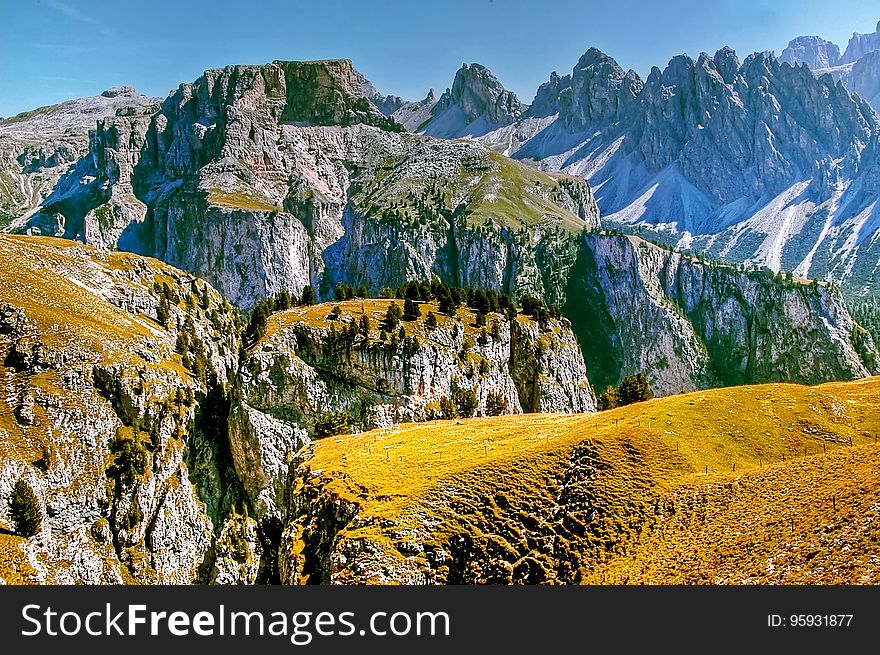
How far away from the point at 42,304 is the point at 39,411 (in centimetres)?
2084

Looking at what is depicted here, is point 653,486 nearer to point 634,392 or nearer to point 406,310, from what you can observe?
point 634,392

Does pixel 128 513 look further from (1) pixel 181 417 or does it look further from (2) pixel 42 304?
(2) pixel 42 304

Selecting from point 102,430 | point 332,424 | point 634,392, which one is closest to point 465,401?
point 332,424

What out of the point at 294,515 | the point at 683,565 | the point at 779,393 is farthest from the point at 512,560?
the point at 779,393

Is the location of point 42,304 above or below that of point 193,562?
above

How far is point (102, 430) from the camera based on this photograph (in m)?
79.4

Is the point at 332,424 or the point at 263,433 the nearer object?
the point at 263,433

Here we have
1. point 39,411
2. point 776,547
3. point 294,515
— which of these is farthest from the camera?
point 39,411

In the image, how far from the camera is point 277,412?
99.8 metres

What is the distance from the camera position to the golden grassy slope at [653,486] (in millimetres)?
30344

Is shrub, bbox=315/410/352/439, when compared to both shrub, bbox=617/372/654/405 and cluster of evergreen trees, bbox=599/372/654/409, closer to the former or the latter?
cluster of evergreen trees, bbox=599/372/654/409

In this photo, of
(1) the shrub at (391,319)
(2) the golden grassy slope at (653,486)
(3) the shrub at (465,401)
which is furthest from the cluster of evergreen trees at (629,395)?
(2) the golden grassy slope at (653,486)

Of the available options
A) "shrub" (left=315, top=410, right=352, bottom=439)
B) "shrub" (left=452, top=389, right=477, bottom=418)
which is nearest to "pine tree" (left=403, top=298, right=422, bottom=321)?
"shrub" (left=452, top=389, right=477, bottom=418)

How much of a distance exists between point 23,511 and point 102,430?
14.2 meters
